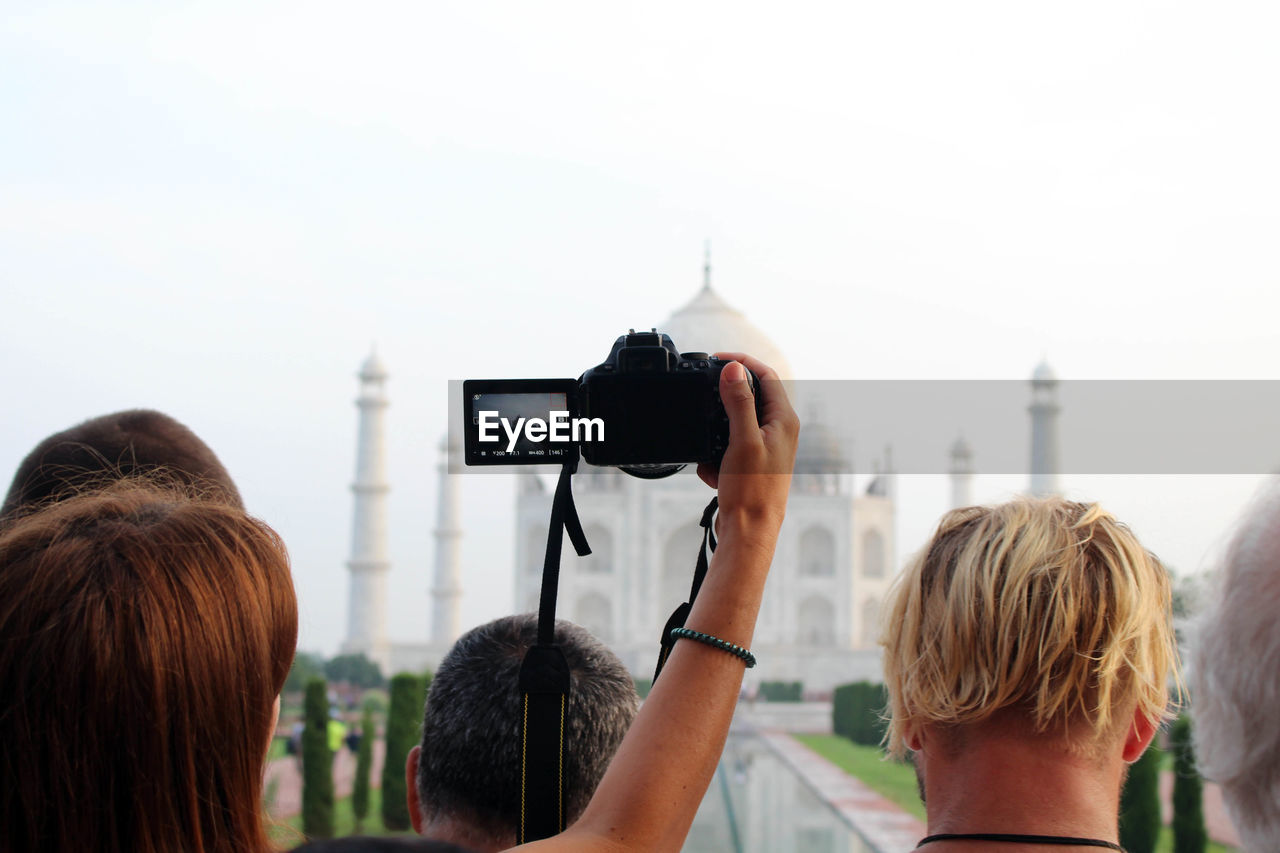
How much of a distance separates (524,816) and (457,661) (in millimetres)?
299

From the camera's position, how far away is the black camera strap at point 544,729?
2.55ft

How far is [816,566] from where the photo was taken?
73.8 ft

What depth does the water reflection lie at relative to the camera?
6.04m

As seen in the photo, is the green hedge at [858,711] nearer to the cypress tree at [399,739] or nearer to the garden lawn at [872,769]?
the garden lawn at [872,769]

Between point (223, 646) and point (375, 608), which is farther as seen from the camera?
point (375, 608)

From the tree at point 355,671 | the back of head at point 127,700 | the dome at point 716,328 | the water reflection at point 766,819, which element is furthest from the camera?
the dome at point 716,328

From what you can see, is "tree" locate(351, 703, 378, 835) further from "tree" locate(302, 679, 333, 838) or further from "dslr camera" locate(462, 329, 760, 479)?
"dslr camera" locate(462, 329, 760, 479)

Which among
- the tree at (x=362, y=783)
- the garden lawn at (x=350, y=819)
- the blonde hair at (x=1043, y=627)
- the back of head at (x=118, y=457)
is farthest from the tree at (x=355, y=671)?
the blonde hair at (x=1043, y=627)

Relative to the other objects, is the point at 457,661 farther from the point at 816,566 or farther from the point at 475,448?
the point at 816,566

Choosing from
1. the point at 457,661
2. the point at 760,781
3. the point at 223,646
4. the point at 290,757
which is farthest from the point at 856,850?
the point at 290,757

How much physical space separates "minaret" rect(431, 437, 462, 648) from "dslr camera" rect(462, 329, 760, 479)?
20913 millimetres

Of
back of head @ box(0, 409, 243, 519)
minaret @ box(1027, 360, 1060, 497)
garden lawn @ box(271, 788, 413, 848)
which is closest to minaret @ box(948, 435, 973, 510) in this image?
minaret @ box(1027, 360, 1060, 497)

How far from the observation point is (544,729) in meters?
0.79

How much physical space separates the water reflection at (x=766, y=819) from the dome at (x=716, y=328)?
12546mm
